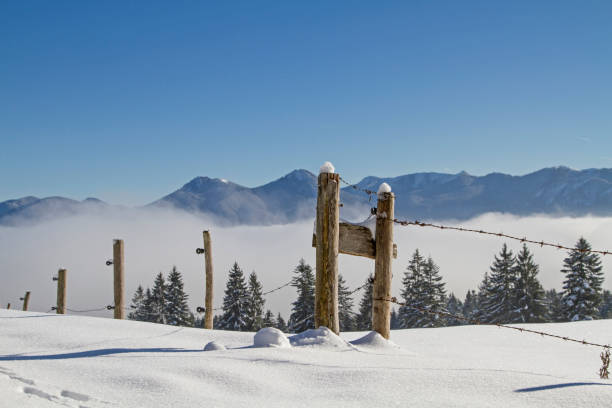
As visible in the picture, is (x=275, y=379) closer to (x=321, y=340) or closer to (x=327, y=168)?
(x=321, y=340)

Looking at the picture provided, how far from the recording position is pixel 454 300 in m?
66.4

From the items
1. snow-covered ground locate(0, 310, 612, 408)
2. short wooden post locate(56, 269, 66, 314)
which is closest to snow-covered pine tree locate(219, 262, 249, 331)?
short wooden post locate(56, 269, 66, 314)

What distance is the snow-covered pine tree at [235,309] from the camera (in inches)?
1391

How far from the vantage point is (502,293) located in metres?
36.5

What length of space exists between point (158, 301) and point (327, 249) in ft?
131

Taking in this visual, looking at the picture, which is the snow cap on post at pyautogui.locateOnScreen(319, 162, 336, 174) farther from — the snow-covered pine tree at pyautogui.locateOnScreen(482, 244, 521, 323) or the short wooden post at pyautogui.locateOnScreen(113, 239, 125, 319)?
the snow-covered pine tree at pyautogui.locateOnScreen(482, 244, 521, 323)

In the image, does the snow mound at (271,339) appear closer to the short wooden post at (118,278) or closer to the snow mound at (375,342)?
the snow mound at (375,342)

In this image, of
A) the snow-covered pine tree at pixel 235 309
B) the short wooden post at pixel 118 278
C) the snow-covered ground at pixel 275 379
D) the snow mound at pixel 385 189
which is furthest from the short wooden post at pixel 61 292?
the snow-covered pine tree at pixel 235 309

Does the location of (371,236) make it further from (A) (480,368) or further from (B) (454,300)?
(B) (454,300)

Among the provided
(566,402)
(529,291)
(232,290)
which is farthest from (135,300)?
(566,402)

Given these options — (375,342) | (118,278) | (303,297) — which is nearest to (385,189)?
(375,342)

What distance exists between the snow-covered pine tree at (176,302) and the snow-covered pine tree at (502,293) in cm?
2625

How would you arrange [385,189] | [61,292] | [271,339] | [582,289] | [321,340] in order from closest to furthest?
[271,339], [321,340], [385,189], [61,292], [582,289]

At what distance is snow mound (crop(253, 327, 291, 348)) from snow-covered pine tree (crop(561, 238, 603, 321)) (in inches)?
1296
